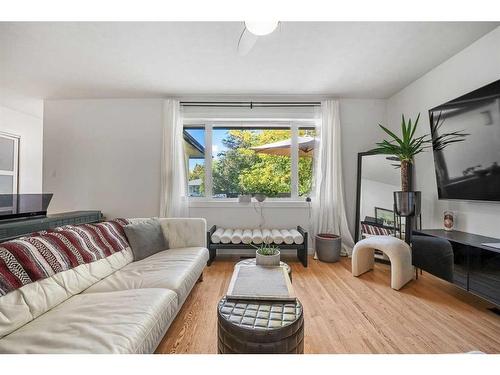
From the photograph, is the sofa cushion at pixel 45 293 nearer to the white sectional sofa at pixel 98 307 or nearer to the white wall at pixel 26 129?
the white sectional sofa at pixel 98 307

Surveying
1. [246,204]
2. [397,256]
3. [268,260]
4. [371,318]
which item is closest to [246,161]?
[246,204]

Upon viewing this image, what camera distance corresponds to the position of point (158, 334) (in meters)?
1.20

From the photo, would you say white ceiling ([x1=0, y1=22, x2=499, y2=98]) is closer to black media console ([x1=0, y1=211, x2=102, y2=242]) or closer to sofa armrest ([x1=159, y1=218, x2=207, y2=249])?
black media console ([x1=0, y1=211, x2=102, y2=242])

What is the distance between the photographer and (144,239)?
225 centimetres

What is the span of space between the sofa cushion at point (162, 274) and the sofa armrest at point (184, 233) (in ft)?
0.69

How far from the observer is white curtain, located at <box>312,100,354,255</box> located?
11.3 feet

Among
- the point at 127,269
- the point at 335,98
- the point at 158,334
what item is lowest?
the point at 158,334

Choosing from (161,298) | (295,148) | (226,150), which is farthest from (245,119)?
(161,298)

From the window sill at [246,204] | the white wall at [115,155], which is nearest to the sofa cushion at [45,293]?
the window sill at [246,204]

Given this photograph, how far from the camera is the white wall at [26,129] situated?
3.86 meters

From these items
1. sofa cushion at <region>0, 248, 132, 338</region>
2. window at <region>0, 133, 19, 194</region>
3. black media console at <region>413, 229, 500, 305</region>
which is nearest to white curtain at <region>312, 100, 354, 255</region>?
black media console at <region>413, 229, 500, 305</region>
